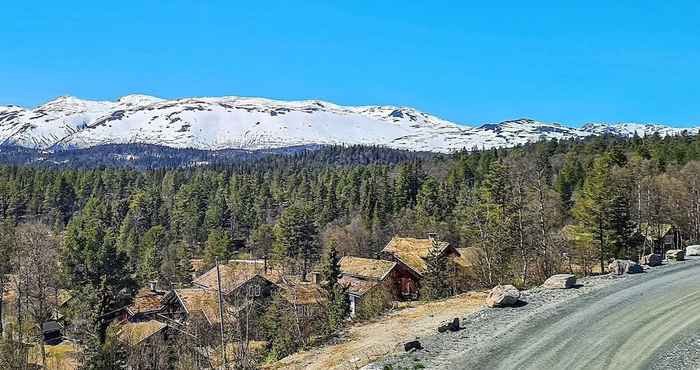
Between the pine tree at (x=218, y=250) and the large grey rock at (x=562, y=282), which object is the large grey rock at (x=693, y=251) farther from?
the pine tree at (x=218, y=250)

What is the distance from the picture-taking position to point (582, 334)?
52.8ft

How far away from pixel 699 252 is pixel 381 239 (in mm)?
56782

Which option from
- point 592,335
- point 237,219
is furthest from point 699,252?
point 237,219

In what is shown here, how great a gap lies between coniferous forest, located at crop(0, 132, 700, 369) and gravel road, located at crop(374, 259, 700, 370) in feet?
19.9

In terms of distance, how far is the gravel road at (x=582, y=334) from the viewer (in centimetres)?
1426

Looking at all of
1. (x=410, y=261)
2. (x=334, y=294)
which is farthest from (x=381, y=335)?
(x=410, y=261)

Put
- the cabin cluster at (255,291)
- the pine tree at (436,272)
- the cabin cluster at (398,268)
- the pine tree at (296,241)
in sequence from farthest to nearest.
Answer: the pine tree at (296,241)
the cabin cluster at (398,268)
the pine tree at (436,272)
the cabin cluster at (255,291)

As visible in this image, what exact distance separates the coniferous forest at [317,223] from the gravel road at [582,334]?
6051mm

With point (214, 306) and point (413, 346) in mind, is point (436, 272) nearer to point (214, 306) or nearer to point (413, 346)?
point (214, 306)

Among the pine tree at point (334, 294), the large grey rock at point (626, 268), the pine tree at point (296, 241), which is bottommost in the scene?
the pine tree at point (296, 241)

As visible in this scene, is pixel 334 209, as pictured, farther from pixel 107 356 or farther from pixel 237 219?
pixel 107 356

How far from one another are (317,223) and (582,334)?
3502 inches

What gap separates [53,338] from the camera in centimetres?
5522

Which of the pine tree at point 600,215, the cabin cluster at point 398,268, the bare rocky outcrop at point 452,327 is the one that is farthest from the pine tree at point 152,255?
the bare rocky outcrop at point 452,327
